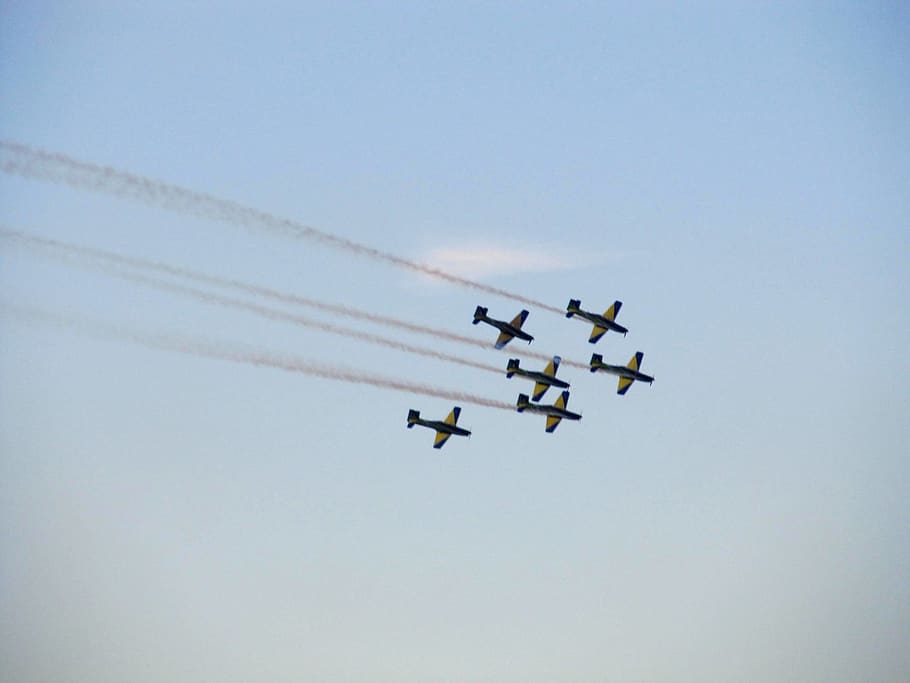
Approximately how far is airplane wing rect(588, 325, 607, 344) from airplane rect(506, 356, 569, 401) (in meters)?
2.68

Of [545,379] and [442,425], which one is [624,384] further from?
[442,425]

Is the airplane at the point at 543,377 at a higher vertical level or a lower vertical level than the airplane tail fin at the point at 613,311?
lower

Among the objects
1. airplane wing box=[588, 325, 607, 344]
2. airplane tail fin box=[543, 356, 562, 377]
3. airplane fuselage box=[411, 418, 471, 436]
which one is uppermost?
airplane wing box=[588, 325, 607, 344]

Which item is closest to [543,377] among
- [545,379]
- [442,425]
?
[545,379]

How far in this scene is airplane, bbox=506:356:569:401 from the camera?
7938 cm

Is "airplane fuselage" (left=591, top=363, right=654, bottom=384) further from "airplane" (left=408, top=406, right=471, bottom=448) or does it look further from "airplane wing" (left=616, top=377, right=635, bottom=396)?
"airplane" (left=408, top=406, right=471, bottom=448)

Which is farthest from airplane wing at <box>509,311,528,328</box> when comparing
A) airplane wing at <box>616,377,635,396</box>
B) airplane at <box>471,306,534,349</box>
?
airplane wing at <box>616,377,635,396</box>

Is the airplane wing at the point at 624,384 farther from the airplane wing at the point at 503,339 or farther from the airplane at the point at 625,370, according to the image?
the airplane wing at the point at 503,339

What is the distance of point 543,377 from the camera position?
80.4 m

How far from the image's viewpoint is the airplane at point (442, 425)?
3123 inches

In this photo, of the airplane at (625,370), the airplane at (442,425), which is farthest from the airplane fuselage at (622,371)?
the airplane at (442,425)

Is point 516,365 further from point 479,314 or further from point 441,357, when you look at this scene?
point 441,357

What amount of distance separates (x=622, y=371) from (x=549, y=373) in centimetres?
522

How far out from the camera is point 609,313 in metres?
82.4
